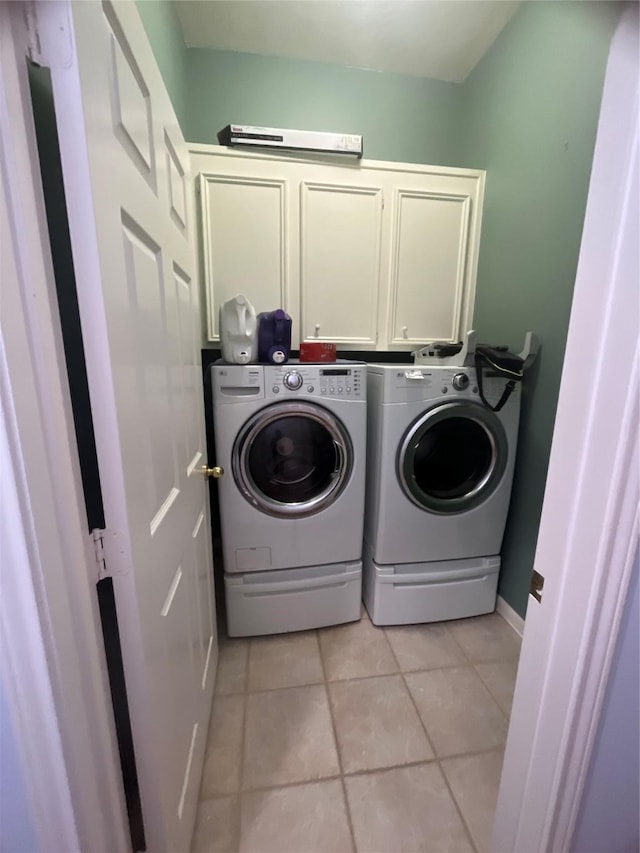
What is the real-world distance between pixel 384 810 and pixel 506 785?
0.50m

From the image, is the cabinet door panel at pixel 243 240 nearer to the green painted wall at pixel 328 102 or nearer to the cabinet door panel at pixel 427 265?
the green painted wall at pixel 328 102

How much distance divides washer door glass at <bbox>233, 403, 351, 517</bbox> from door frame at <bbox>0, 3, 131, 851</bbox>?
0.90 m

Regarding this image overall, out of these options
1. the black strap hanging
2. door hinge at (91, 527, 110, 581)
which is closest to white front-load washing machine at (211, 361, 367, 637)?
the black strap hanging

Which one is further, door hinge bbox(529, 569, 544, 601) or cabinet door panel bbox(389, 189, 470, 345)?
cabinet door panel bbox(389, 189, 470, 345)

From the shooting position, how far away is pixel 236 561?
1563 mm

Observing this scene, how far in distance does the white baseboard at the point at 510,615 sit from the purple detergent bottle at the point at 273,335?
163 cm

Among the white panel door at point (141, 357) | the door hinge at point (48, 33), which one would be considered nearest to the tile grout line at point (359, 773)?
the white panel door at point (141, 357)

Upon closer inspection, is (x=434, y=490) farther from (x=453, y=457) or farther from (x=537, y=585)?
(x=537, y=585)

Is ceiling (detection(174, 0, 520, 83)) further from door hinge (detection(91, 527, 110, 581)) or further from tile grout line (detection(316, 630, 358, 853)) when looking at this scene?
tile grout line (detection(316, 630, 358, 853))

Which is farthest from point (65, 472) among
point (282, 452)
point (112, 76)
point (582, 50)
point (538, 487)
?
point (582, 50)

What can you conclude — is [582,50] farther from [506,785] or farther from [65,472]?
[506,785]

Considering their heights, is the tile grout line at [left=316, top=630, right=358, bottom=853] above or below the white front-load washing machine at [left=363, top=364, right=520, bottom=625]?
below

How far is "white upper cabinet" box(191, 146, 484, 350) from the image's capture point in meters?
1.78

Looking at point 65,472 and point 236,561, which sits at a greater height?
point 65,472
